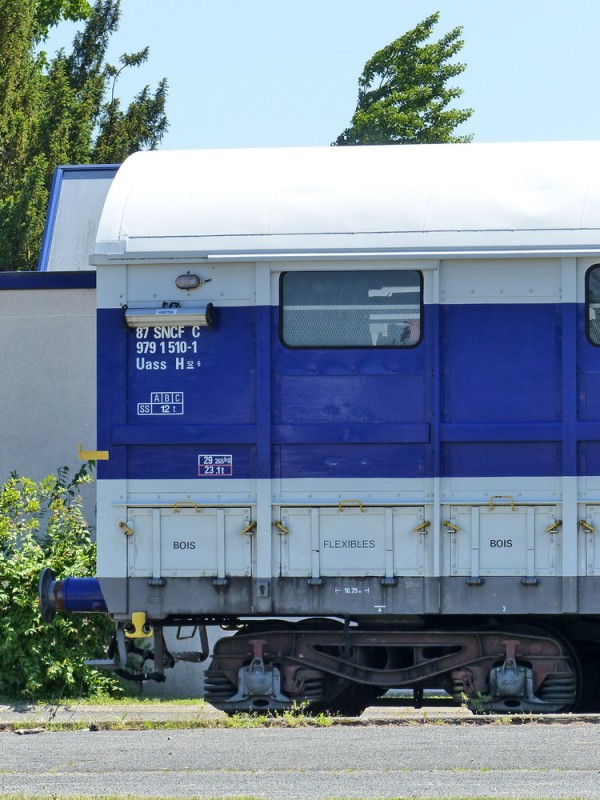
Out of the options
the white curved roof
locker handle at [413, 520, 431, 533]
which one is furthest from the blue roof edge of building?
locker handle at [413, 520, 431, 533]

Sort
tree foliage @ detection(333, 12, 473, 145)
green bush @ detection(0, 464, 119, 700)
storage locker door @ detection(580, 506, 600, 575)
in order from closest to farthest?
storage locker door @ detection(580, 506, 600, 575), green bush @ detection(0, 464, 119, 700), tree foliage @ detection(333, 12, 473, 145)

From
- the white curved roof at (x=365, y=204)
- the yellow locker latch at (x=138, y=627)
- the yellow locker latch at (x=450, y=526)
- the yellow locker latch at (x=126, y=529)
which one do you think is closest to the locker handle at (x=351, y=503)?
the yellow locker latch at (x=450, y=526)

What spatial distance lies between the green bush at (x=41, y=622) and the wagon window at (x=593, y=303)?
4.56 meters

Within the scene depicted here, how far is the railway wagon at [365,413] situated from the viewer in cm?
781

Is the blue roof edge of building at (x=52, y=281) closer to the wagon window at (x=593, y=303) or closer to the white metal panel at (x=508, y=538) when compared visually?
the white metal panel at (x=508, y=538)

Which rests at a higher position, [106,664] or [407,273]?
[407,273]

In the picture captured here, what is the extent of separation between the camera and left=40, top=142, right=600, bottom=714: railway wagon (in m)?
7.81

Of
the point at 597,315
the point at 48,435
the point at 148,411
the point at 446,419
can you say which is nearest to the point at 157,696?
the point at 48,435

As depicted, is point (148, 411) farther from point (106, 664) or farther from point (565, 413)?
point (565, 413)

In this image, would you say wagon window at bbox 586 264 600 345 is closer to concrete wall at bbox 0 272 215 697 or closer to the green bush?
the green bush

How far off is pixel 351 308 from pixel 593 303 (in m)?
1.56

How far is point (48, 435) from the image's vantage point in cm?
1161

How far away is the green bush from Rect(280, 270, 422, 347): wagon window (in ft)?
10.6

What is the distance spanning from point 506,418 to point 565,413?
0.37 m
